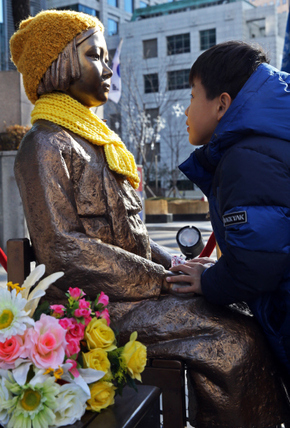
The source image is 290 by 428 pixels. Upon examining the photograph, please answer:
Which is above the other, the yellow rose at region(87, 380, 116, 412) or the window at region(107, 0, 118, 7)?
the window at region(107, 0, 118, 7)

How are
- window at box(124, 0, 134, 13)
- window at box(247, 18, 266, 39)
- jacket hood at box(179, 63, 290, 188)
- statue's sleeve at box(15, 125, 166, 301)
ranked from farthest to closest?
window at box(124, 0, 134, 13)
window at box(247, 18, 266, 39)
statue's sleeve at box(15, 125, 166, 301)
jacket hood at box(179, 63, 290, 188)

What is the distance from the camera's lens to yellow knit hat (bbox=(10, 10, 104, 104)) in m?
2.32

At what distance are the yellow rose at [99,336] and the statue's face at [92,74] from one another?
1322 mm

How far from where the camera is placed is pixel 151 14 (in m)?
41.0

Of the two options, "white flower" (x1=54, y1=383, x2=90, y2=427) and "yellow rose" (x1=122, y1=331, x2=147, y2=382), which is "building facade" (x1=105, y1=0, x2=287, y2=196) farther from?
"white flower" (x1=54, y1=383, x2=90, y2=427)

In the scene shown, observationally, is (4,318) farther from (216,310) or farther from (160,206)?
(160,206)

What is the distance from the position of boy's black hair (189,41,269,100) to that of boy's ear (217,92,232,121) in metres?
0.02

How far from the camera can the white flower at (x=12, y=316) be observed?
1331 mm

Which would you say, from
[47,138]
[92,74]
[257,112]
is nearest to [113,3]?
[92,74]

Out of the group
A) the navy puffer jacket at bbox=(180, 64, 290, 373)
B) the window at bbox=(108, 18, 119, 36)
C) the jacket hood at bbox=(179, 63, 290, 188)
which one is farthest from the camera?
the window at bbox=(108, 18, 119, 36)

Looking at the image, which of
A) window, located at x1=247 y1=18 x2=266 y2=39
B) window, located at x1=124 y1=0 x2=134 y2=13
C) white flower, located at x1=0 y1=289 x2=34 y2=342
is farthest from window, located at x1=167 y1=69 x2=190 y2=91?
white flower, located at x1=0 y1=289 x2=34 y2=342

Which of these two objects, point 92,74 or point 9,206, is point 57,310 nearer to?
point 92,74

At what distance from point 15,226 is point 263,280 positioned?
272 inches

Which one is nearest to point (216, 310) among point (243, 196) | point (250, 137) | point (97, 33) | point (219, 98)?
point (243, 196)
